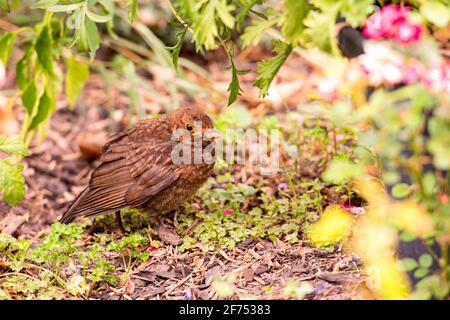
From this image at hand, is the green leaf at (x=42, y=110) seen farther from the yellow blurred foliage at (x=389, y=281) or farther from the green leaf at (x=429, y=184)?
the green leaf at (x=429, y=184)

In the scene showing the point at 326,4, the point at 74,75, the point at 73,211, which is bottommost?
the point at 73,211

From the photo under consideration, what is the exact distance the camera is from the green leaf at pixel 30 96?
4.39m

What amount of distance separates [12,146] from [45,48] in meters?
0.85

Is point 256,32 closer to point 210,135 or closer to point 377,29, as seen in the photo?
point 377,29

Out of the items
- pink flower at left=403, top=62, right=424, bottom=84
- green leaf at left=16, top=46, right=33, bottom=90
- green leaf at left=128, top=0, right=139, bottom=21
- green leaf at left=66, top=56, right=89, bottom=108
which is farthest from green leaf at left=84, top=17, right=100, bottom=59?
pink flower at left=403, top=62, right=424, bottom=84

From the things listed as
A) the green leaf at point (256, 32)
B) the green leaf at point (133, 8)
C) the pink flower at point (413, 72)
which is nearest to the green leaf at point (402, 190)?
the pink flower at point (413, 72)

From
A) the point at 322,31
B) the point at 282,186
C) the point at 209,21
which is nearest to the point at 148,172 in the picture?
the point at 282,186

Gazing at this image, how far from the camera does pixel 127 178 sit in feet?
13.6

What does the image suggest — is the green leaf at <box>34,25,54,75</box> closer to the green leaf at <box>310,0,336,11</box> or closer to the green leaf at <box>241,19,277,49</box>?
the green leaf at <box>241,19,277,49</box>

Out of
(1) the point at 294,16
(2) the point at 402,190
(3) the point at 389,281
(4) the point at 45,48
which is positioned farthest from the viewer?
(4) the point at 45,48

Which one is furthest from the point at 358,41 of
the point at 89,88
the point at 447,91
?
the point at 89,88

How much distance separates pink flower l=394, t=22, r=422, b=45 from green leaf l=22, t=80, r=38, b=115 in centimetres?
269

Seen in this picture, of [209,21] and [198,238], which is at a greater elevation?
[209,21]

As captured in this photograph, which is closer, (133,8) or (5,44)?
(133,8)
